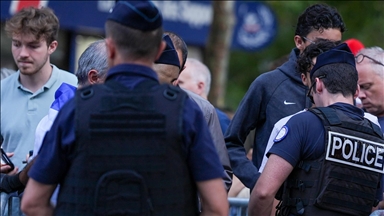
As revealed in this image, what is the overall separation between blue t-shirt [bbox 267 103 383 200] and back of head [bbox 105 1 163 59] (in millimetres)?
1144

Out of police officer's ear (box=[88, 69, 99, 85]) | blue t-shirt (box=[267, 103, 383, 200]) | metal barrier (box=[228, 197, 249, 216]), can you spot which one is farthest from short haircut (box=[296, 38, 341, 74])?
police officer's ear (box=[88, 69, 99, 85])

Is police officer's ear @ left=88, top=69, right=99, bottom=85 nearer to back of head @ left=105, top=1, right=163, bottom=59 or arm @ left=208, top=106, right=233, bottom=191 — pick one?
arm @ left=208, top=106, right=233, bottom=191

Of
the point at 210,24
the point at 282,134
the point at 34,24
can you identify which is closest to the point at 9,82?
the point at 34,24

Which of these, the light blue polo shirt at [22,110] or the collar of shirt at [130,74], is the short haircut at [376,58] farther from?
the collar of shirt at [130,74]

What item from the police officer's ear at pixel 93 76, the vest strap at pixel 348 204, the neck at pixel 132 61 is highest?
the neck at pixel 132 61

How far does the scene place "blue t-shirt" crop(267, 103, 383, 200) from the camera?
13.5 ft

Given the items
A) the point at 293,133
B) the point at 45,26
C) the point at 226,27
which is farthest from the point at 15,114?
the point at 226,27

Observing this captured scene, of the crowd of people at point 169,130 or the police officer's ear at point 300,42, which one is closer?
the crowd of people at point 169,130

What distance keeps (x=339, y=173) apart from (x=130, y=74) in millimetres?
1479

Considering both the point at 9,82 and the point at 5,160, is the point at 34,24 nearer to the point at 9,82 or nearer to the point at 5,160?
the point at 9,82

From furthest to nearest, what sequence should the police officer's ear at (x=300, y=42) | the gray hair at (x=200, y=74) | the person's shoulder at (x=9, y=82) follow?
the gray hair at (x=200, y=74) → the person's shoulder at (x=9, y=82) → the police officer's ear at (x=300, y=42)

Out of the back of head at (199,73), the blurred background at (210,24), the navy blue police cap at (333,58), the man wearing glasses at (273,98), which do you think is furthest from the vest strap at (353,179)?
the blurred background at (210,24)

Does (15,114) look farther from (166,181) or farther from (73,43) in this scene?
(73,43)

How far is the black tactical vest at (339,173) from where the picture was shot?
4133mm
